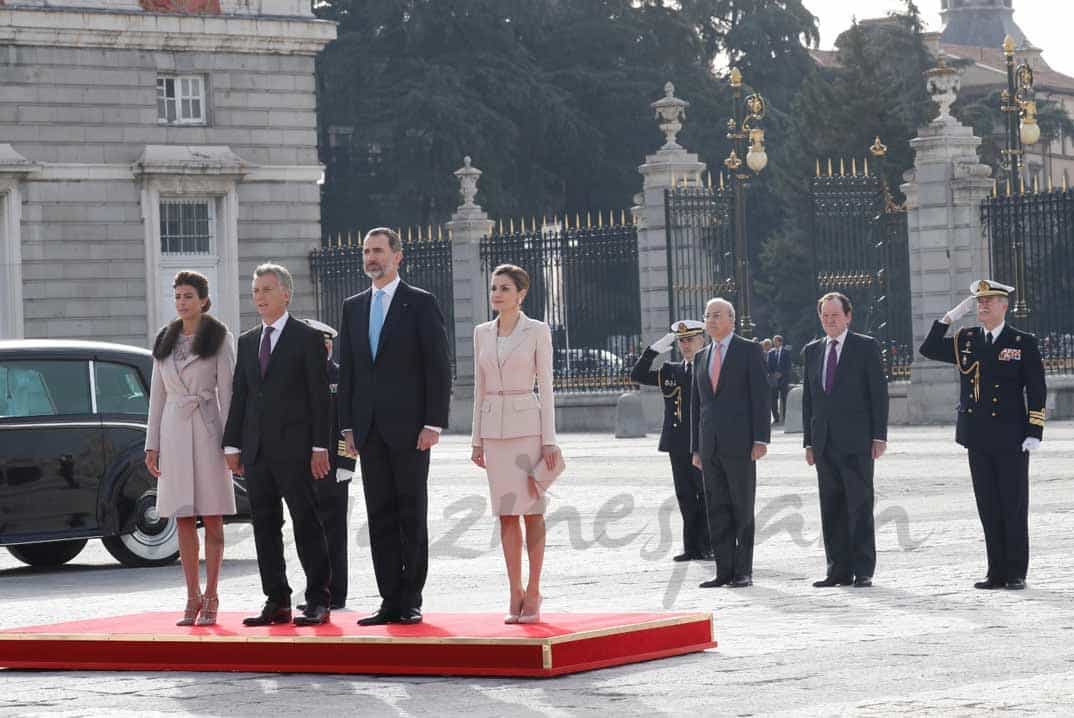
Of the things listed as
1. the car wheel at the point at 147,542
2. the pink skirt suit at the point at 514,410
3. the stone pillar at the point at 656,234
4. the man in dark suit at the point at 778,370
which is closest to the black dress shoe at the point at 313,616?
the pink skirt suit at the point at 514,410

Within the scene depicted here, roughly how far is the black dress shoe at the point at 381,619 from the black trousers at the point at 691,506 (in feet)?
14.7

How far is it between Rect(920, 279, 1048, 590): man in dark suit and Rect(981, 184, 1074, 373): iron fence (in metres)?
18.0

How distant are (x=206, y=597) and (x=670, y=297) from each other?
23342mm

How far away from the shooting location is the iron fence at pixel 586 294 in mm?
34562

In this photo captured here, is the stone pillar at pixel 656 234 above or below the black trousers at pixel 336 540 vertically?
above

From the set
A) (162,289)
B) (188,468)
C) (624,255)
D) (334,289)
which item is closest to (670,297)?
(624,255)

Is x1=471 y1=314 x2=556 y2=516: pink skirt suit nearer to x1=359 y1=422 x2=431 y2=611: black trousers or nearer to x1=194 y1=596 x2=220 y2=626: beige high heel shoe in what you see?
x1=359 y1=422 x2=431 y2=611: black trousers

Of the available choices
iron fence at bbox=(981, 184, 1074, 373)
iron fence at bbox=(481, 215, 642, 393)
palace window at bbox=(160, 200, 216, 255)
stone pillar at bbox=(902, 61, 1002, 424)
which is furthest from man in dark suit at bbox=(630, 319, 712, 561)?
palace window at bbox=(160, 200, 216, 255)

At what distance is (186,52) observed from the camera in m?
41.0

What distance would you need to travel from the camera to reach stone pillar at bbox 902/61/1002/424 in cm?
3194

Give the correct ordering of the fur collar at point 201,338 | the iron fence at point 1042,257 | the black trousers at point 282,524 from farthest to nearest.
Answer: the iron fence at point 1042,257, the fur collar at point 201,338, the black trousers at point 282,524

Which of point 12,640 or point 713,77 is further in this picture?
point 713,77

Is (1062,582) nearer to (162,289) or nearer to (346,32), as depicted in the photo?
(162,289)

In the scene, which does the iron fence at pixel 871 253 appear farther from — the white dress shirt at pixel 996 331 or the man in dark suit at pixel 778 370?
the white dress shirt at pixel 996 331
